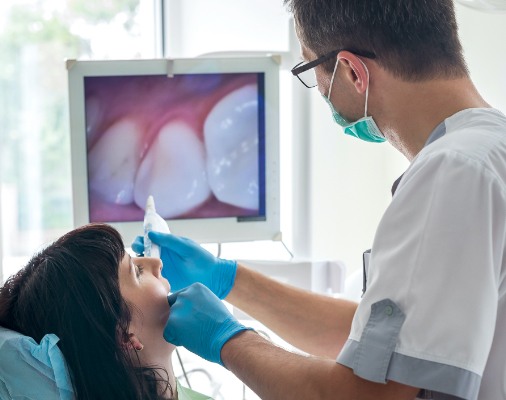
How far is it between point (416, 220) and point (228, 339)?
44cm

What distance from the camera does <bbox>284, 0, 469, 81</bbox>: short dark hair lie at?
1.28m

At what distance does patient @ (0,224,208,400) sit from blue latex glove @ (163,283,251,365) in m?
0.07

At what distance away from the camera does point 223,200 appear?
89.3 inches

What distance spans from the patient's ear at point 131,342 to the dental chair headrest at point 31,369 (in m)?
0.15

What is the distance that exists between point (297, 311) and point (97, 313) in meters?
0.57

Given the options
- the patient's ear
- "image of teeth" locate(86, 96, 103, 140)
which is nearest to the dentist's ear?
the patient's ear

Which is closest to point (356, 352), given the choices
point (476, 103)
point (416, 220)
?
point (416, 220)

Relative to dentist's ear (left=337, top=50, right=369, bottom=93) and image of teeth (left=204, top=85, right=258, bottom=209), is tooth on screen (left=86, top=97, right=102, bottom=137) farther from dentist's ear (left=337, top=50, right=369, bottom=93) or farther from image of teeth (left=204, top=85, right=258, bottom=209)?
dentist's ear (left=337, top=50, right=369, bottom=93)

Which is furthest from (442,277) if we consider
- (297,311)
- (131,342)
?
(297,311)

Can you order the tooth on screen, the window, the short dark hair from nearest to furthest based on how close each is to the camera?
the short dark hair < the tooth on screen < the window

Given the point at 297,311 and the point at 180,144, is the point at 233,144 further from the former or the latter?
the point at 297,311

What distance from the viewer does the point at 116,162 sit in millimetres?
2176

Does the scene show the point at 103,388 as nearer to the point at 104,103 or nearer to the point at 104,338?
the point at 104,338

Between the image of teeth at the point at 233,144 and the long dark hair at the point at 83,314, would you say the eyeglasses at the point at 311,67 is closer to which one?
the long dark hair at the point at 83,314
